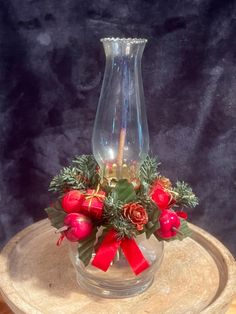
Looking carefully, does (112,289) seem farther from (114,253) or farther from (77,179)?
(77,179)

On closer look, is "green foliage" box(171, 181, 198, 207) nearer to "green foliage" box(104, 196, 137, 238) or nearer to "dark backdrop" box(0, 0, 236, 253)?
"green foliage" box(104, 196, 137, 238)

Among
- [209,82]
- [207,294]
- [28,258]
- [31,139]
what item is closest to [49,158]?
[31,139]

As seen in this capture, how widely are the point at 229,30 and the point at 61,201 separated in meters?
0.61

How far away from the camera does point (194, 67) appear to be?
1.07 meters

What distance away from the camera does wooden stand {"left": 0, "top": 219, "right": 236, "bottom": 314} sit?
73 cm

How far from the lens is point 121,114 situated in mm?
767

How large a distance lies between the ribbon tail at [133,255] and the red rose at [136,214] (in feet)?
0.13

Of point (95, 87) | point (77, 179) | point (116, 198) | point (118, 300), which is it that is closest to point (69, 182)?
point (77, 179)

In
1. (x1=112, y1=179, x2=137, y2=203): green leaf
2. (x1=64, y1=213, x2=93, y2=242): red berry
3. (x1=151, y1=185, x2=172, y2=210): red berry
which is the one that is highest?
(x1=112, y1=179, x2=137, y2=203): green leaf

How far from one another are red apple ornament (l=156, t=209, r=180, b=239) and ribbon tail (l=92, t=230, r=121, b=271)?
0.08m

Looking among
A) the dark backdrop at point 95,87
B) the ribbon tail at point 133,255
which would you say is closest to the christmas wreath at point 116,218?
the ribbon tail at point 133,255

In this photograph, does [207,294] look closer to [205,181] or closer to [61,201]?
[61,201]

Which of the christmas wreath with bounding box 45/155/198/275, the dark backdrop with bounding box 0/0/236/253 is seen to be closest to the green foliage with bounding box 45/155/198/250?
the christmas wreath with bounding box 45/155/198/275

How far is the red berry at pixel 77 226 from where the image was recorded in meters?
0.69
